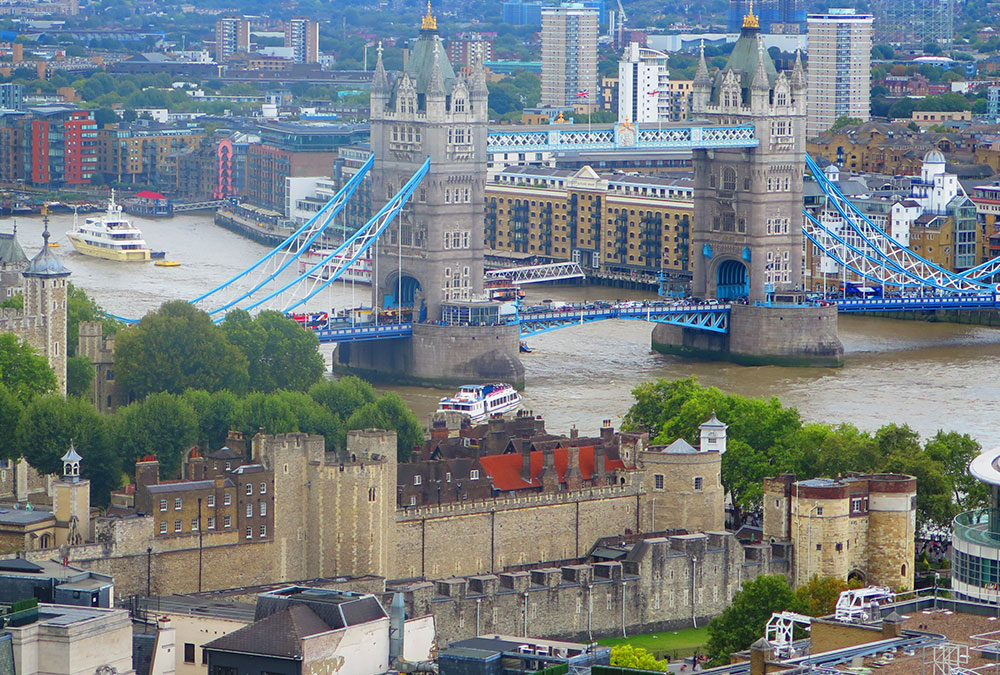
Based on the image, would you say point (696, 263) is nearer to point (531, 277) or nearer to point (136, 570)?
point (531, 277)

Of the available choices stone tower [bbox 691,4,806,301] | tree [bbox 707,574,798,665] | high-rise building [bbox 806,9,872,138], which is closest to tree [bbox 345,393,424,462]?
tree [bbox 707,574,798,665]

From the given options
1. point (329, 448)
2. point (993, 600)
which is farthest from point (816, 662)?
point (329, 448)

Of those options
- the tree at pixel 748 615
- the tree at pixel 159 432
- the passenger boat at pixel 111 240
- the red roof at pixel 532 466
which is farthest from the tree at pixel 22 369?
the passenger boat at pixel 111 240

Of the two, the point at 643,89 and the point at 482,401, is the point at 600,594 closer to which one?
the point at 482,401

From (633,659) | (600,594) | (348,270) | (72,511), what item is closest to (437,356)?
(348,270)

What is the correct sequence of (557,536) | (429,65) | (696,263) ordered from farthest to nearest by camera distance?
(696,263), (429,65), (557,536)

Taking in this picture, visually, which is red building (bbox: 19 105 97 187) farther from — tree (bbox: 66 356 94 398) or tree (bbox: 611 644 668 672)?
tree (bbox: 611 644 668 672)

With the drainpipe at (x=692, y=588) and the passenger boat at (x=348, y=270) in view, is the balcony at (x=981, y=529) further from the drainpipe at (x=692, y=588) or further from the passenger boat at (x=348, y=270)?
the passenger boat at (x=348, y=270)
